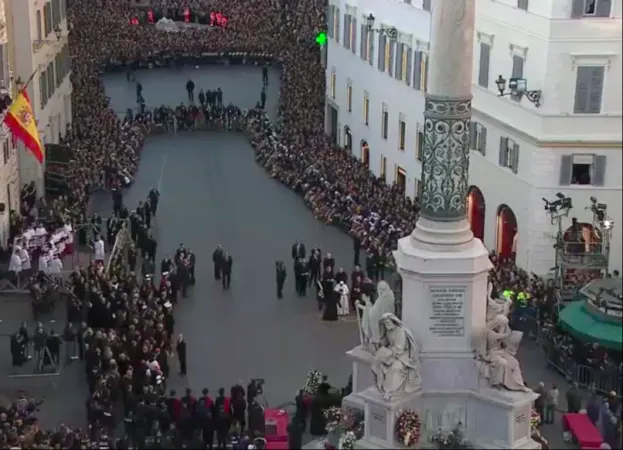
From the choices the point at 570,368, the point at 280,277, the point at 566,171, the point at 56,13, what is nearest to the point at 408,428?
the point at 570,368

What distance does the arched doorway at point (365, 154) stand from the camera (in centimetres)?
5719

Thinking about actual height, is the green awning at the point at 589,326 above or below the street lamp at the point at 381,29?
below

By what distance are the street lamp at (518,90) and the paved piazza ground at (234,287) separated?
7.76 meters

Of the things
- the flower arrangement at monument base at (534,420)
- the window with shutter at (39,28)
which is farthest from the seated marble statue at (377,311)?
the window with shutter at (39,28)

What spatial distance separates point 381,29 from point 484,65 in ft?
41.1

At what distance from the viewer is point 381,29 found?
54.3 meters

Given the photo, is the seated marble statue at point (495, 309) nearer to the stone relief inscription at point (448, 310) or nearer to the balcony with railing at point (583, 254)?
the stone relief inscription at point (448, 310)

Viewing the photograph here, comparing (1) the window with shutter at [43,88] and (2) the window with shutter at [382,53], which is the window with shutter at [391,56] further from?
(1) the window with shutter at [43,88]

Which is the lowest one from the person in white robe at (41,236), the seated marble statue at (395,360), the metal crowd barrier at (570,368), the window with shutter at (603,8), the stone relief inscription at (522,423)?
the person in white robe at (41,236)

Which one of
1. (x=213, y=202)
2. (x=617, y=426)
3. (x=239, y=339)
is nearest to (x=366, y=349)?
(x=617, y=426)

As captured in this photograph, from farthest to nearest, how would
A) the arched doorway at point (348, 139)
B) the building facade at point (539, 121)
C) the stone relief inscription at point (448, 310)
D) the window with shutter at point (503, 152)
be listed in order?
the arched doorway at point (348, 139)
the window with shutter at point (503, 152)
the building facade at point (539, 121)
the stone relief inscription at point (448, 310)

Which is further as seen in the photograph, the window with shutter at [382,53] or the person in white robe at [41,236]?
the window with shutter at [382,53]

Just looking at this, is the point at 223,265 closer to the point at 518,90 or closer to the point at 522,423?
the point at 518,90

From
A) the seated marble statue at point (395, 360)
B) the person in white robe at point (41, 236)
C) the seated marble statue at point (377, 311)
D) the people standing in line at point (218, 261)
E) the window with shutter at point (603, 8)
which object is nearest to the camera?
the seated marble statue at point (395, 360)
